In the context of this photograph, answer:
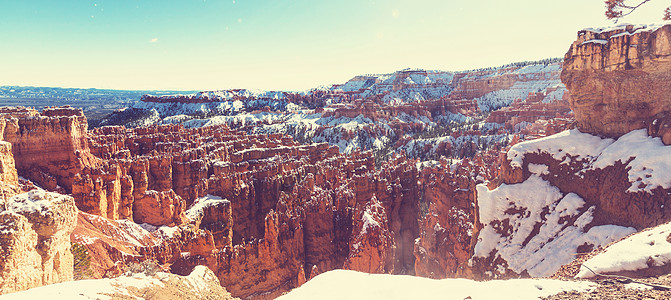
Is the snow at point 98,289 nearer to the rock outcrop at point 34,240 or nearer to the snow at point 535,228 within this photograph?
the rock outcrop at point 34,240

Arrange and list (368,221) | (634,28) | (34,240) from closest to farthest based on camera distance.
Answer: (34,240)
(634,28)
(368,221)

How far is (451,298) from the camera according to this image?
26.5 feet

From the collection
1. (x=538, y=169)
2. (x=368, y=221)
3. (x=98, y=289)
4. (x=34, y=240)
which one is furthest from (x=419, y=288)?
(x=368, y=221)

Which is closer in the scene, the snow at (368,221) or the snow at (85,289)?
the snow at (85,289)

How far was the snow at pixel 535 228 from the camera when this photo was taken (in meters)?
13.5

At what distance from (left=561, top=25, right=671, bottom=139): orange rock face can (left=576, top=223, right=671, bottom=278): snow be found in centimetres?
848

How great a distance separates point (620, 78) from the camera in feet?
57.1

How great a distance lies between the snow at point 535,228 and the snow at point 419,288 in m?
6.20

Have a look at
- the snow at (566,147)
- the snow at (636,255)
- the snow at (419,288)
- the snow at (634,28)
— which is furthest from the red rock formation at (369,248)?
the snow at (634,28)

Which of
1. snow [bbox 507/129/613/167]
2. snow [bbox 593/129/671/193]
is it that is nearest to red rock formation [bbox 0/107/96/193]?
snow [bbox 507/129/613/167]

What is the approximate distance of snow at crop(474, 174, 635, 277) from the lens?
13453mm

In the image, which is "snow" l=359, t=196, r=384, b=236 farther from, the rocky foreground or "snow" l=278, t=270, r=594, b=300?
"snow" l=278, t=270, r=594, b=300

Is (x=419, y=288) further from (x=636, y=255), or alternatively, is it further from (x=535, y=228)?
(x=535, y=228)

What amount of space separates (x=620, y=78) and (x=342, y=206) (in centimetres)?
1809
